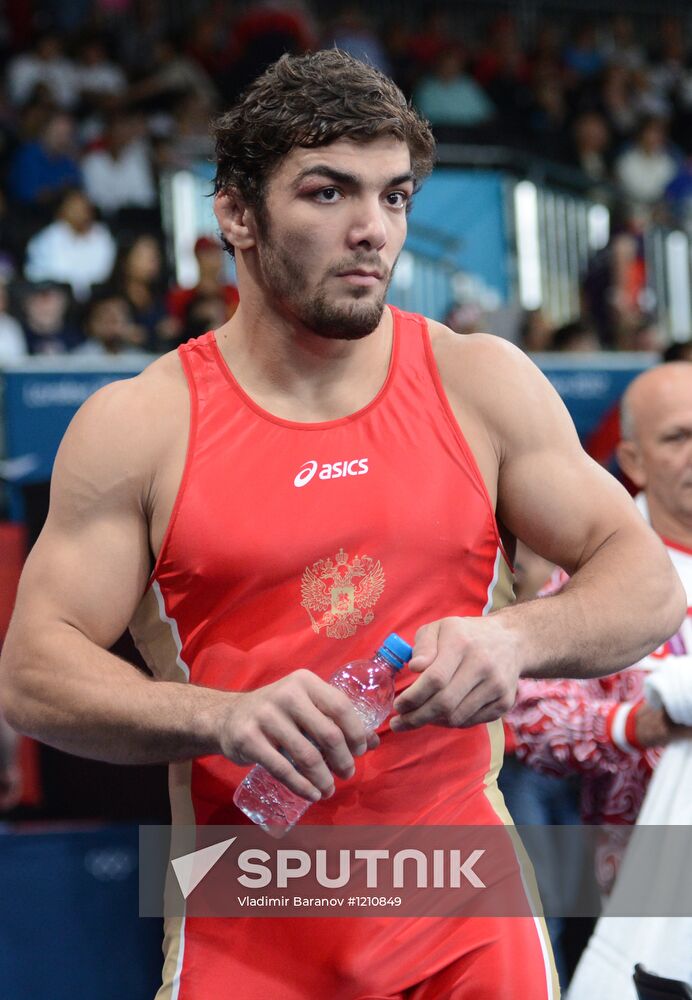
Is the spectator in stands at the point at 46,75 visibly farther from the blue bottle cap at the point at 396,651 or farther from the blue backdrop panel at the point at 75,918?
the blue bottle cap at the point at 396,651

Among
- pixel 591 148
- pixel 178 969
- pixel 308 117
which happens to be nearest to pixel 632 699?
pixel 178 969

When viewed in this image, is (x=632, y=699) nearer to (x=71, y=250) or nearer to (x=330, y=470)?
(x=330, y=470)

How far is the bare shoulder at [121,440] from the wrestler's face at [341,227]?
307 mm

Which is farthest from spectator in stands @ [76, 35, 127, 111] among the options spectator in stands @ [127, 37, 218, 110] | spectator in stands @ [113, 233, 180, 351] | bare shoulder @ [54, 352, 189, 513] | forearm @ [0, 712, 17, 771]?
bare shoulder @ [54, 352, 189, 513]

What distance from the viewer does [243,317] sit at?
2.72m

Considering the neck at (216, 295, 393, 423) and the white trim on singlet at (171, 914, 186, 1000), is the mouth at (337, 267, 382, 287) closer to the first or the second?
the neck at (216, 295, 393, 423)

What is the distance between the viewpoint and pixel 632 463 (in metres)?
4.14

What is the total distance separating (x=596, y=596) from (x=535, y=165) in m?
10.5

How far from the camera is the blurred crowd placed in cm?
840

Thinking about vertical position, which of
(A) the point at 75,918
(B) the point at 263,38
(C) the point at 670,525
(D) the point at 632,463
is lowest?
(A) the point at 75,918

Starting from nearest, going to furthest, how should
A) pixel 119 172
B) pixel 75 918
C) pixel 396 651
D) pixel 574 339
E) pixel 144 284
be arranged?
pixel 396 651 → pixel 75 918 → pixel 574 339 → pixel 144 284 → pixel 119 172

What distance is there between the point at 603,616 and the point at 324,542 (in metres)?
0.48

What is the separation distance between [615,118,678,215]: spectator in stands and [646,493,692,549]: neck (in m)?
9.48

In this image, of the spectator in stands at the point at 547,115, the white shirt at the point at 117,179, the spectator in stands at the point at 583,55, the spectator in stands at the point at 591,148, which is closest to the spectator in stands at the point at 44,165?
the white shirt at the point at 117,179
